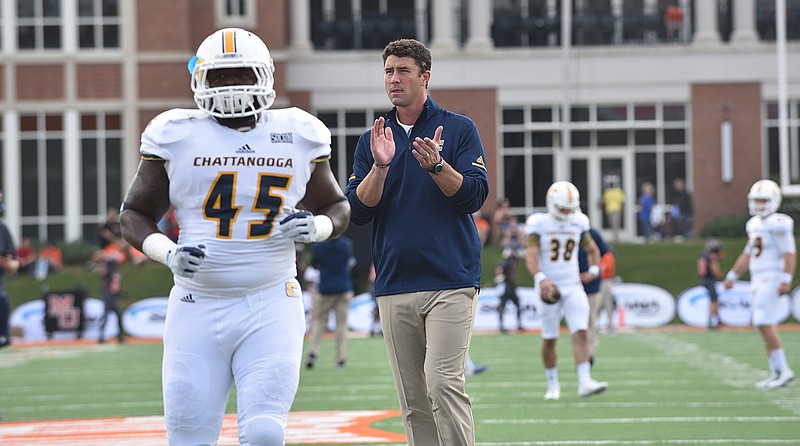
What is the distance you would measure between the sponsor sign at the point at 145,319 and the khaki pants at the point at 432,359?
18535 mm

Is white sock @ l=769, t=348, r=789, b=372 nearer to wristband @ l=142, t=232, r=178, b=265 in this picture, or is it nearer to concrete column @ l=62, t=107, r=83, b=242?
wristband @ l=142, t=232, r=178, b=265

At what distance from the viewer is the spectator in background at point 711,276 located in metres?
23.3

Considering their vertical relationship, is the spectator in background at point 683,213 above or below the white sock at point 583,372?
above

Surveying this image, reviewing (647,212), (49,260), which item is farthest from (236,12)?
(647,212)

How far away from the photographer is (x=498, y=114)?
119 feet

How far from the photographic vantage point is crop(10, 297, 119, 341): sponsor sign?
959 inches

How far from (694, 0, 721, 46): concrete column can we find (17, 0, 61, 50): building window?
17464 millimetres

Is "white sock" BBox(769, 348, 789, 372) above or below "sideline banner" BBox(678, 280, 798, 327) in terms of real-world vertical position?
above

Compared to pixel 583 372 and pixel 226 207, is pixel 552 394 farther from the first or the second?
pixel 226 207

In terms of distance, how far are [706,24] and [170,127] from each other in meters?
32.8

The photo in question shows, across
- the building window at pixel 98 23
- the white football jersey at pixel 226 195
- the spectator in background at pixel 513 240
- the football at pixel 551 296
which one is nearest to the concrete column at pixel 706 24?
the spectator in background at pixel 513 240

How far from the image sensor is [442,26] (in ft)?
120

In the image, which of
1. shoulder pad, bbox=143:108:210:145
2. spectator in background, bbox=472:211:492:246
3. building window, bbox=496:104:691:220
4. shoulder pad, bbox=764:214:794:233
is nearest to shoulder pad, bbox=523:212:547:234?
shoulder pad, bbox=764:214:794:233

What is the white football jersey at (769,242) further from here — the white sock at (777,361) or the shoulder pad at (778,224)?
the white sock at (777,361)
